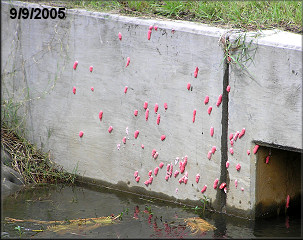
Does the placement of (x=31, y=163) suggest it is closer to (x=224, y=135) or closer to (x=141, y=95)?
(x=141, y=95)

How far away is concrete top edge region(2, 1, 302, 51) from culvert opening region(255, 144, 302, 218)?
28.4 inches

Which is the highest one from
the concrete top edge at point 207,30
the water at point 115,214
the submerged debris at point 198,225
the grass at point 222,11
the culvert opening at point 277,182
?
the grass at point 222,11

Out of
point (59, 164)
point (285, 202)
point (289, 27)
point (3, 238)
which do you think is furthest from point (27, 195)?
point (289, 27)

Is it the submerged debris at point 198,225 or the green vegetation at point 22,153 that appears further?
the green vegetation at point 22,153

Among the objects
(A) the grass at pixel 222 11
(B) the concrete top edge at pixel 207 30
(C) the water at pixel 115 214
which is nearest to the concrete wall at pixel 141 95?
(B) the concrete top edge at pixel 207 30

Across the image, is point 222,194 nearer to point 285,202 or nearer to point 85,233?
point 285,202

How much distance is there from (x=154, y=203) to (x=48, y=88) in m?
1.30

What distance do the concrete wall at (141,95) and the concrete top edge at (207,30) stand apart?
0.4 inches

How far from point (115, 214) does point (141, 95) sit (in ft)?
2.92

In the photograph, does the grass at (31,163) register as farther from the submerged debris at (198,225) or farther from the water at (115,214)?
the submerged debris at (198,225)

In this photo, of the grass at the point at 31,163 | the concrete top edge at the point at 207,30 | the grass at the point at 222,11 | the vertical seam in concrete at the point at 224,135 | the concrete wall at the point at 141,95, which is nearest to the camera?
the concrete top edge at the point at 207,30

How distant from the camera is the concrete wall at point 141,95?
420cm

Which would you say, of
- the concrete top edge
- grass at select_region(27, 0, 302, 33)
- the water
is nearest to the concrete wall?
the concrete top edge

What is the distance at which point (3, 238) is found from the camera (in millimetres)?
4148
